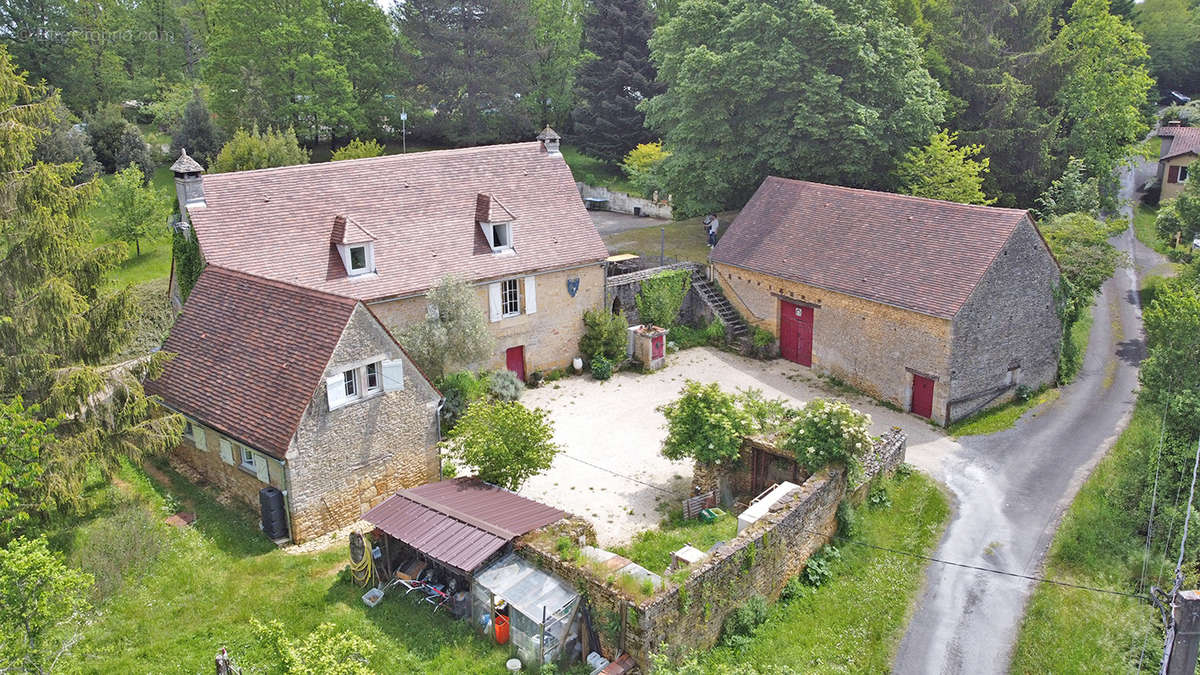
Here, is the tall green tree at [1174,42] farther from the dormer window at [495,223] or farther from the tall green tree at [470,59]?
the dormer window at [495,223]

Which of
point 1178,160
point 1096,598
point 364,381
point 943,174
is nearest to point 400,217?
point 364,381

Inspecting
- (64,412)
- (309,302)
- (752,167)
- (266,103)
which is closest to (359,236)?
(309,302)

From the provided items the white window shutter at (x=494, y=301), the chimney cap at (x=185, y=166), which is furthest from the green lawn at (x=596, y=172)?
the chimney cap at (x=185, y=166)

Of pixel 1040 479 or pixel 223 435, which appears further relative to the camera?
pixel 1040 479

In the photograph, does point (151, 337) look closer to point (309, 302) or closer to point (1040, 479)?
point (309, 302)

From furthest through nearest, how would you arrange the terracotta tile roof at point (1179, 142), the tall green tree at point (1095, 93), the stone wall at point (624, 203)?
the stone wall at point (624, 203) → the terracotta tile roof at point (1179, 142) → the tall green tree at point (1095, 93)

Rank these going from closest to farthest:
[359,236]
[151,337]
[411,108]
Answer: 1. [359,236]
2. [151,337]
3. [411,108]

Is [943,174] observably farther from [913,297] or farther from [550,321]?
[550,321]
